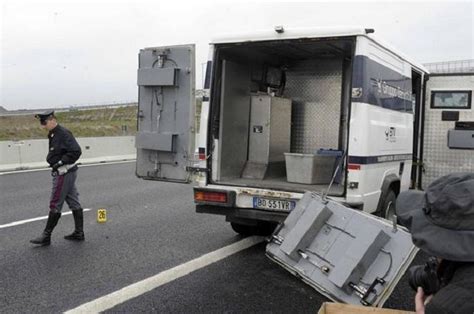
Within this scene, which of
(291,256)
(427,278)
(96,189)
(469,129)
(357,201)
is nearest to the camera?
(427,278)

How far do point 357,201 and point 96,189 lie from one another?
7611mm

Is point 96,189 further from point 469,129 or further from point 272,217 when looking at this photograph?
point 469,129

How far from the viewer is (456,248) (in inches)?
57.9

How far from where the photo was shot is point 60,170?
21.2ft

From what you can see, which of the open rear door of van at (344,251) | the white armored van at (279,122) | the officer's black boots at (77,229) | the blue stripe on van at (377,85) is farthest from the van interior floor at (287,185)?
the officer's black boots at (77,229)

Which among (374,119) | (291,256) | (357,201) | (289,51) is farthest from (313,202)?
(289,51)

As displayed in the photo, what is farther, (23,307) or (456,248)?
(23,307)

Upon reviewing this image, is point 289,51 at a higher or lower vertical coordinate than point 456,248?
higher

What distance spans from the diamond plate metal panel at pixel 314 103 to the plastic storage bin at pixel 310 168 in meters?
1.07

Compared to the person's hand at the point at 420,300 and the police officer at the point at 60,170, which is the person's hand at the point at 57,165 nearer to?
the police officer at the point at 60,170

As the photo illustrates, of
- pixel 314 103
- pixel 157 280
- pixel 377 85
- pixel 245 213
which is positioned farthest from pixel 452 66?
pixel 157 280

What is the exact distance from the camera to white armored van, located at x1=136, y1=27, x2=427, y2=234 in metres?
5.20

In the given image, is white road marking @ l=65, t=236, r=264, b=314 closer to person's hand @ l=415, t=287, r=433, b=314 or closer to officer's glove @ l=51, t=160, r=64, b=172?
officer's glove @ l=51, t=160, r=64, b=172

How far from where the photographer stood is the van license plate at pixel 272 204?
5.36 meters
